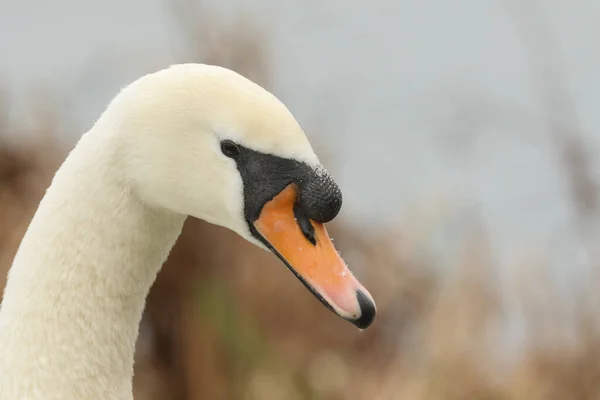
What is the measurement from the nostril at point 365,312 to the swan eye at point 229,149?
0.35m

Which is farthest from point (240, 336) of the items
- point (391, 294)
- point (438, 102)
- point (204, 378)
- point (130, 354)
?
point (130, 354)

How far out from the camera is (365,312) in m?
1.96

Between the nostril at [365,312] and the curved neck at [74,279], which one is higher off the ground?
the nostril at [365,312]

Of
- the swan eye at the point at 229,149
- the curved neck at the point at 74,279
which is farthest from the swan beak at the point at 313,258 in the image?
the curved neck at the point at 74,279

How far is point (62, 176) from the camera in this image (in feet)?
6.87

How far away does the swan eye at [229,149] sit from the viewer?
2.03 metres

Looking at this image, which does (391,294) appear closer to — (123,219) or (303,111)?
(303,111)

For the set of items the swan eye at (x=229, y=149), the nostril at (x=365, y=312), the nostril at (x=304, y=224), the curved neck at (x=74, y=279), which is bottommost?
the curved neck at (x=74, y=279)

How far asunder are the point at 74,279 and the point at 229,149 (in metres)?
0.40

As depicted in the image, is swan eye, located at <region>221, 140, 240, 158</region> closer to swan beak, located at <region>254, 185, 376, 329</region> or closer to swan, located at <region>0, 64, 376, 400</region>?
swan, located at <region>0, 64, 376, 400</region>

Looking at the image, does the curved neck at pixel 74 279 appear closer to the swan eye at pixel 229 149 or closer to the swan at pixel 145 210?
the swan at pixel 145 210

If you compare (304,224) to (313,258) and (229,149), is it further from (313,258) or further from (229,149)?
(229,149)

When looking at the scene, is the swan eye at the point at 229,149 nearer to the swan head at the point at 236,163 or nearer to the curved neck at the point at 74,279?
the swan head at the point at 236,163

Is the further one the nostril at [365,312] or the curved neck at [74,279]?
the curved neck at [74,279]
